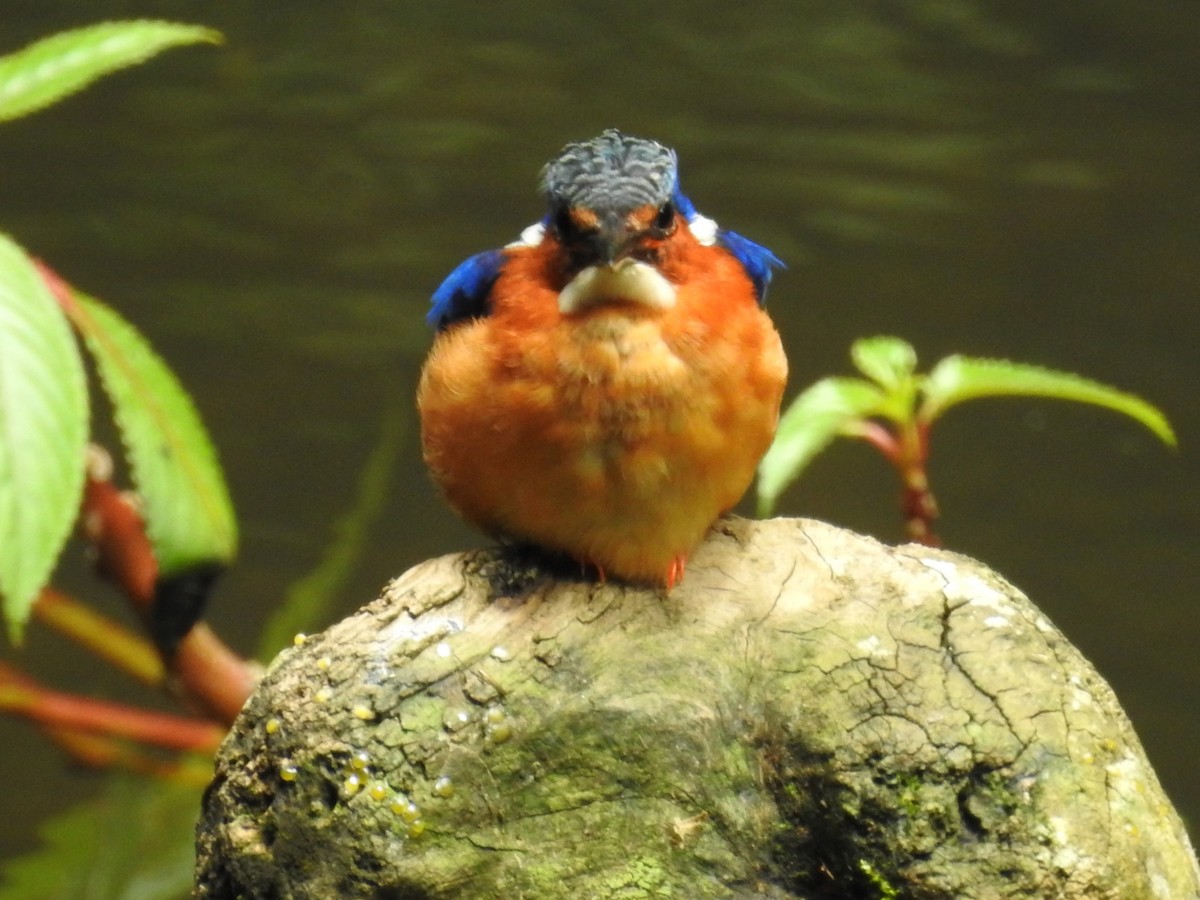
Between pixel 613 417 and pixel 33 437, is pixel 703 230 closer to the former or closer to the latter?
pixel 613 417

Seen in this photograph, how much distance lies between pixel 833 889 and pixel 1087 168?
11.5ft

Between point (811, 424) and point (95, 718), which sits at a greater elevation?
point (811, 424)

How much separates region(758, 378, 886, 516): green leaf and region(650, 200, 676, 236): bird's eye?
351 mm

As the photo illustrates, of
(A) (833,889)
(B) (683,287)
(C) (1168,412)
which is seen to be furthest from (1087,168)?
(A) (833,889)

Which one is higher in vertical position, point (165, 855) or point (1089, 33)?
point (1089, 33)

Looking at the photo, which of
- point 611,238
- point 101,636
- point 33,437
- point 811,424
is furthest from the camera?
point 101,636

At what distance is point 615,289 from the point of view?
70.2 inches

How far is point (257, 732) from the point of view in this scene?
165 centimetres

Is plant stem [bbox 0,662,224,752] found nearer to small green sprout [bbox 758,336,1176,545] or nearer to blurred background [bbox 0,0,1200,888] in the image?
small green sprout [bbox 758,336,1176,545]

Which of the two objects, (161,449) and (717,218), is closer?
(161,449)

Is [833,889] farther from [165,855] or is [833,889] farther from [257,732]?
[165,855]

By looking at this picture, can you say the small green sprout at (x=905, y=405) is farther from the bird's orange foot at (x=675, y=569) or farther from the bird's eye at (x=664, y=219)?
the bird's eye at (x=664, y=219)

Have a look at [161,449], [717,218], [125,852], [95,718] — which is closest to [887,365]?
[161,449]

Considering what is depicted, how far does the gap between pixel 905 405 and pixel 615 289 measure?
58 cm
